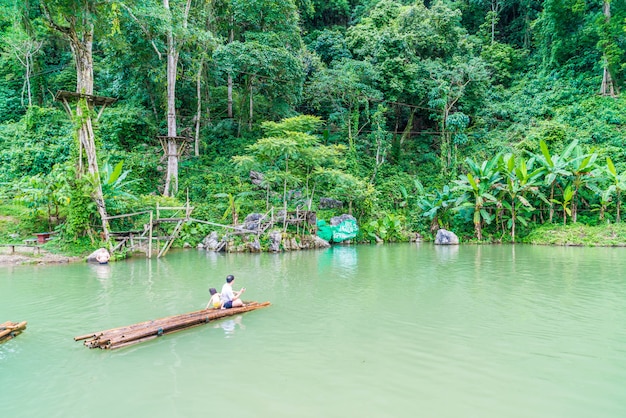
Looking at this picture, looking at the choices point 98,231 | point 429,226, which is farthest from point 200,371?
point 429,226

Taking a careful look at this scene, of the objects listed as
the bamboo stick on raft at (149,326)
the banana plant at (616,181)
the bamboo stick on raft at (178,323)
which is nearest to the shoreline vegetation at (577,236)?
the banana plant at (616,181)

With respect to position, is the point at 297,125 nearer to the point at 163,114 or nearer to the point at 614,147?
the point at 163,114

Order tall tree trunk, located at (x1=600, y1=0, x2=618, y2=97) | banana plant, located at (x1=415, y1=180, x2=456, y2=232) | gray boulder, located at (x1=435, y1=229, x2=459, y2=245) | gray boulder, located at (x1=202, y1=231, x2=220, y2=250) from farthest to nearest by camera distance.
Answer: tall tree trunk, located at (x1=600, y1=0, x2=618, y2=97)
banana plant, located at (x1=415, y1=180, x2=456, y2=232)
gray boulder, located at (x1=435, y1=229, x2=459, y2=245)
gray boulder, located at (x1=202, y1=231, x2=220, y2=250)

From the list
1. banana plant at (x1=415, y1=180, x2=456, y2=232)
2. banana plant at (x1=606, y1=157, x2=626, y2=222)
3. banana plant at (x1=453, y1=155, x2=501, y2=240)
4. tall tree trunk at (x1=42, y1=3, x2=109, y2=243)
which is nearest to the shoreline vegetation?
banana plant at (x1=606, y1=157, x2=626, y2=222)

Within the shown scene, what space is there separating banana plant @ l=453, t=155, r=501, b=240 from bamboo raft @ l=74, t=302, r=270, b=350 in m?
16.2

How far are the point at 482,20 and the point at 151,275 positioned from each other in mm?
34237

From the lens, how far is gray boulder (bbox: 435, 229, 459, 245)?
20.4 metres

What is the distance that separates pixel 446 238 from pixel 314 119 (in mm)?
8674

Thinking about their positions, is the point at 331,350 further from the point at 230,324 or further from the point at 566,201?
the point at 566,201

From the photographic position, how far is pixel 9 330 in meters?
5.87

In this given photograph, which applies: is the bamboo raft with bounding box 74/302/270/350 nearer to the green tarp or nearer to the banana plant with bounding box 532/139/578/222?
the green tarp

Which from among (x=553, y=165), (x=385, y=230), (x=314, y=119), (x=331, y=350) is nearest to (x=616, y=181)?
(x=553, y=165)

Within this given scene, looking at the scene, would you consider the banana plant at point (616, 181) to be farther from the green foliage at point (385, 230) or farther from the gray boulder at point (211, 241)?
the gray boulder at point (211, 241)

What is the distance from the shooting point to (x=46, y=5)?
1278 centimetres
